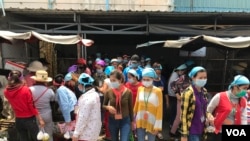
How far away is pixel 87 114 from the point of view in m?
3.74

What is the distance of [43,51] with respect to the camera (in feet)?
34.8

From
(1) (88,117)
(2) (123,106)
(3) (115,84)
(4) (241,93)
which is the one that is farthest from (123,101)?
(4) (241,93)

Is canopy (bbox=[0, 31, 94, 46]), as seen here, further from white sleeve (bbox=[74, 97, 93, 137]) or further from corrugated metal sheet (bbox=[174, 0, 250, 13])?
corrugated metal sheet (bbox=[174, 0, 250, 13])

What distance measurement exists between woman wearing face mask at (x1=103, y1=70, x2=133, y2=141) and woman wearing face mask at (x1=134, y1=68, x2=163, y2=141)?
168mm

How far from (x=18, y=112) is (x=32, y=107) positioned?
27cm

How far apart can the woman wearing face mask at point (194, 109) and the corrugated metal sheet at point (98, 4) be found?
777cm

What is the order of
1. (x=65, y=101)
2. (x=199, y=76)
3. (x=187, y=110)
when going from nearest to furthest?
1. (x=187, y=110)
2. (x=199, y=76)
3. (x=65, y=101)

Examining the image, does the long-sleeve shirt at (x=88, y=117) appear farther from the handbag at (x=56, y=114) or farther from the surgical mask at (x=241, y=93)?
the surgical mask at (x=241, y=93)

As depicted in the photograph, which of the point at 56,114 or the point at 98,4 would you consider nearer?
the point at 56,114

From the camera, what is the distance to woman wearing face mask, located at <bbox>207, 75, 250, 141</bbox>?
160 inches

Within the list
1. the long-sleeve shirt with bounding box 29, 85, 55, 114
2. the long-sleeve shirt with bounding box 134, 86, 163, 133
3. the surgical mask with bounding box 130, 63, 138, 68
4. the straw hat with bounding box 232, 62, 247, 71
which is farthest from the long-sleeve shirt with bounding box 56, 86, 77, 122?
the straw hat with bounding box 232, 62, 247, 71

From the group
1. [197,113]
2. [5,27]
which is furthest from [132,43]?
[197,113]

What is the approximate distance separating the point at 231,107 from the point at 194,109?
64 centimetres

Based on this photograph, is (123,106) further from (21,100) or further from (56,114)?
(56,114)
